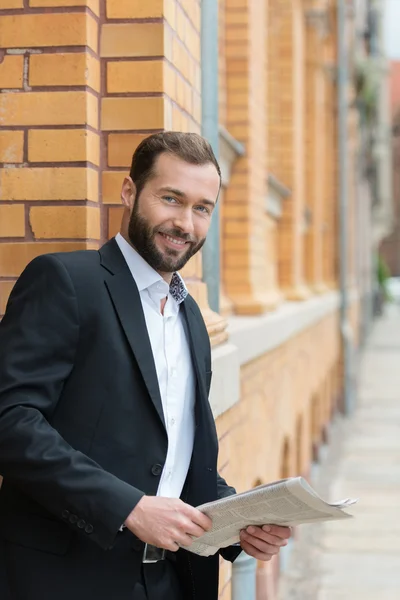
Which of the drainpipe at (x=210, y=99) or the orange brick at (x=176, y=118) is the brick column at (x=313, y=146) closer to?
the drainpipe at (x=210, y=99)

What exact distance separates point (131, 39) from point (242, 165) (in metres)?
2.92

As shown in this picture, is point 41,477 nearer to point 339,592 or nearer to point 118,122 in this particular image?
point 118,122

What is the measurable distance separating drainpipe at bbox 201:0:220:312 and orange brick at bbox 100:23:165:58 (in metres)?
0.69

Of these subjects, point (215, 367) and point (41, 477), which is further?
point (215, 367)

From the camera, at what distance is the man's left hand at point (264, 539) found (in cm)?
213

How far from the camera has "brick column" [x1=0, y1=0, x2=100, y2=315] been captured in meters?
2.63

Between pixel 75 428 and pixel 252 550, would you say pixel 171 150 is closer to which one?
pixel 75 428

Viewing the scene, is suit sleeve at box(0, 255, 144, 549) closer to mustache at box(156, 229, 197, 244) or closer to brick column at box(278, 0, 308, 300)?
mustache at box(156, 229, 197, 244)

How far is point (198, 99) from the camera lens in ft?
11.3

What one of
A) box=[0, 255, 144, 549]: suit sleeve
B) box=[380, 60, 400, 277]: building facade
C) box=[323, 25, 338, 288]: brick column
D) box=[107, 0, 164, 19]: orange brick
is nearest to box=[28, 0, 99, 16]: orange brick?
box=[107, 0, 164, 19]: orange brick

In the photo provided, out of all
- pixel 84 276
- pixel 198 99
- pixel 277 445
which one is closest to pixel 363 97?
pixel 277 445

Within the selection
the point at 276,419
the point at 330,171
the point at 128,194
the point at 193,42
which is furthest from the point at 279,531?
the point at 330,171

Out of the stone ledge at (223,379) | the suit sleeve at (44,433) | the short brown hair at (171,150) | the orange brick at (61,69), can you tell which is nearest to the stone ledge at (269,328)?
the stone ledge at (223,379)

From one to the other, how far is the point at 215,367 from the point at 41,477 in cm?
150
